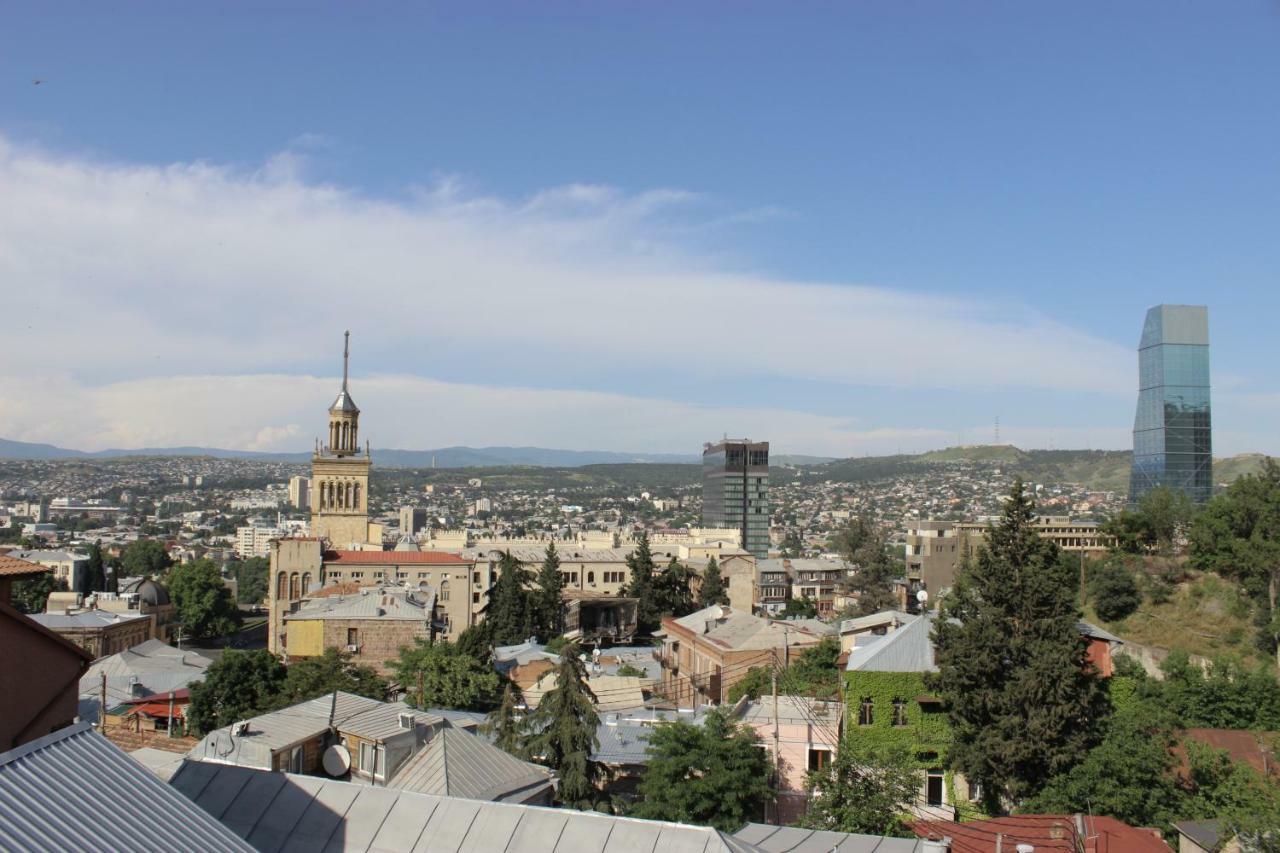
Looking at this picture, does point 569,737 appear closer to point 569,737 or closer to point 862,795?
point 569,737

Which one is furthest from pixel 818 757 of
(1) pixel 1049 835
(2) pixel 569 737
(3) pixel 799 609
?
Result: (3) pixel 799 609

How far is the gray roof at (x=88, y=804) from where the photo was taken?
7.28m

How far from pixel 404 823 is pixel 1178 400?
84466mm

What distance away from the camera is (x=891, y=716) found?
78.7 feet

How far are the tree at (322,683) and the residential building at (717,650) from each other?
31.1 ft

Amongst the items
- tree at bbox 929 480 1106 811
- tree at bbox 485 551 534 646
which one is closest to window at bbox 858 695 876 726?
tree at bbox 929 480 1106 811

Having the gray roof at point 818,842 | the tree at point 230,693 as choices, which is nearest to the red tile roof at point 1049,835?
the gray roof at point 818,842

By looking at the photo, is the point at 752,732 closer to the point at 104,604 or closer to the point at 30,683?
the point at 30,683

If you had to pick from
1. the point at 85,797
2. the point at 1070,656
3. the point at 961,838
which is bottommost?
the point at 961,838

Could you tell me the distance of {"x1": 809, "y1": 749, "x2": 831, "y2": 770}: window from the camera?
75.4 feet

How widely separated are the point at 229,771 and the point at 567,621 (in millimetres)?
50262

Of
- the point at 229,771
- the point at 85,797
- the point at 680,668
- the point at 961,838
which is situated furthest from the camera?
the point at 680,668

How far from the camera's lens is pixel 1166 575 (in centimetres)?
3950

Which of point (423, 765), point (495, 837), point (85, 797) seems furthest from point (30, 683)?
point (423, 765)
